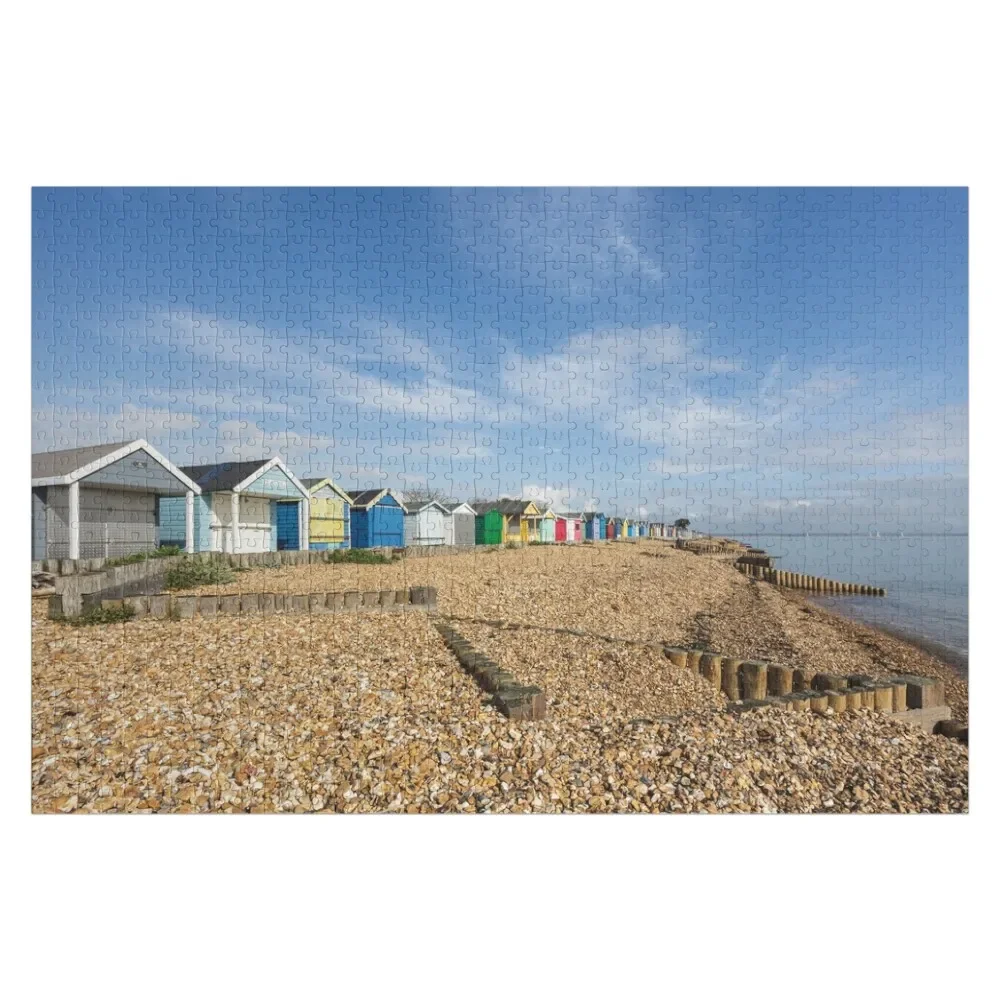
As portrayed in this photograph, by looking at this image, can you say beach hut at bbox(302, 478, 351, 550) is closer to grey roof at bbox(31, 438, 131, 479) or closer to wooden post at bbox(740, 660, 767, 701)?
grey roof at bbox(31, 438, 131, 479)

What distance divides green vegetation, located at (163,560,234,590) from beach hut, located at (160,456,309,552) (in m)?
4.15

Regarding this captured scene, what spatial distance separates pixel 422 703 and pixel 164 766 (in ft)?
5.87

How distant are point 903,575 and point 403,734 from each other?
6486 mm

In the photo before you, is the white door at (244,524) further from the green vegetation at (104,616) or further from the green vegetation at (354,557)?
the green vegetation at (104,616)

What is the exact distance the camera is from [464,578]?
10148 millimetres

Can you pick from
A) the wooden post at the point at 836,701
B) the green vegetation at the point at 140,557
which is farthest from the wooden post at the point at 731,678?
the green vegetation at the point at 140,557

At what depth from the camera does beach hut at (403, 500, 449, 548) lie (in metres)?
21.0

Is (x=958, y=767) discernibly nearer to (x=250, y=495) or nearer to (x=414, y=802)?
(x=414, y=802)

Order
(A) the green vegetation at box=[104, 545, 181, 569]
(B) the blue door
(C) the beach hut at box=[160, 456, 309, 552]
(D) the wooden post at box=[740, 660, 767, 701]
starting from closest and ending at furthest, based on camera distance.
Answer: (D) the wooden post at box=[740, 660, 767, 701]
(A) the green vegetation at box=[104, 545, 181, 569]
(C) the beach hut at box=[160, 456, 309, 552]
(B) the blue door

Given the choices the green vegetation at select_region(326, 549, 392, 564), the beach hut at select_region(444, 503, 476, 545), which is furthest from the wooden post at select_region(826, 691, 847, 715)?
the beach hut at select_region(444, 503, 476, 545)

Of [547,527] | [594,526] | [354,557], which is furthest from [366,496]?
[594,526]

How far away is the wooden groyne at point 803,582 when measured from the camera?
1970 centimetres

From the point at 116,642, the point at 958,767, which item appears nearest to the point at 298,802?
the point at 116,642

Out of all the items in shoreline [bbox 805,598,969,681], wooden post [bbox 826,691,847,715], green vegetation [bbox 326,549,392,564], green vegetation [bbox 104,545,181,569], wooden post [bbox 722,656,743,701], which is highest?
green vegetation [bbox 104,545,181,569]
